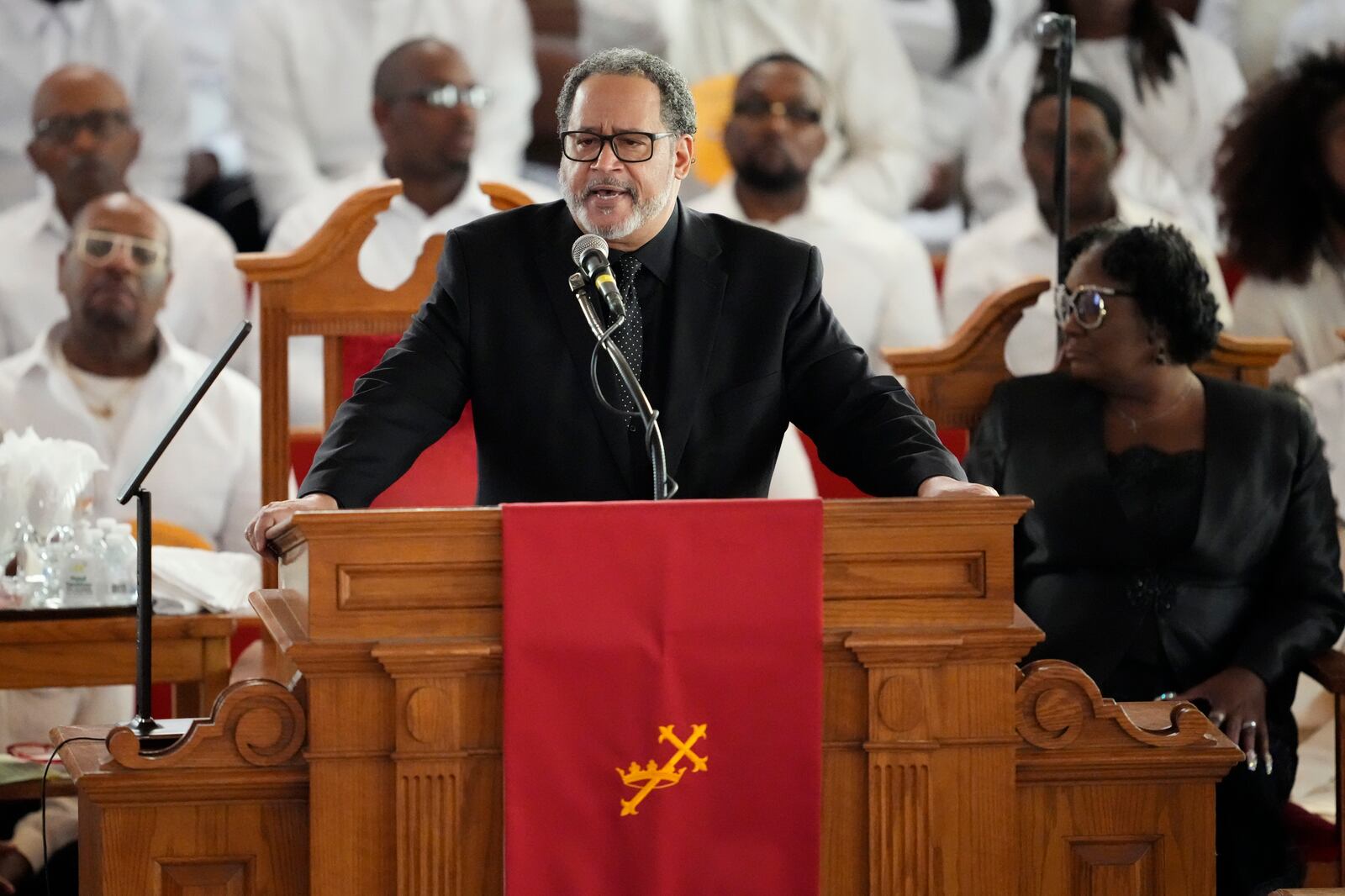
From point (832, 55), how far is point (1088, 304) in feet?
7.36

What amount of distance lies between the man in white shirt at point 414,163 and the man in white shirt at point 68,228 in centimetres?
22

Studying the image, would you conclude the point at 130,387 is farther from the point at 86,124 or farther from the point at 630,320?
the point at 630,320

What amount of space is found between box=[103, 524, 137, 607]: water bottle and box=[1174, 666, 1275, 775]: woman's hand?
1899 mm

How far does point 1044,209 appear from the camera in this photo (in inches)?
221

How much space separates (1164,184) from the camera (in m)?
5.64

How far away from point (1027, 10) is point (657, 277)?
319 centimetres

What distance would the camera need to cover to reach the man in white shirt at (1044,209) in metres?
5.59

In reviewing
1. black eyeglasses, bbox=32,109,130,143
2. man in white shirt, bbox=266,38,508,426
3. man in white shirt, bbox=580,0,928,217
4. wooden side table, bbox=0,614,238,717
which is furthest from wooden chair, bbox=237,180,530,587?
man in white shirt, bbox=580,0,928,217

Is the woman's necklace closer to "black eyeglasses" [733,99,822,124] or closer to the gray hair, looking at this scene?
the gray hair

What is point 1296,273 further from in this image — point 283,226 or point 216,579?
point 216,579

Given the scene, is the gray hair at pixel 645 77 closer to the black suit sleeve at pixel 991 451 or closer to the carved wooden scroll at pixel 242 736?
the carved wooden scroll at pixel 242 736

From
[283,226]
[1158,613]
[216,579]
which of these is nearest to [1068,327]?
[1158,613]

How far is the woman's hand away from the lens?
3326 millimetres

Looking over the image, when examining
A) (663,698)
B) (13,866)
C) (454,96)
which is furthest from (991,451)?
(454,96)
